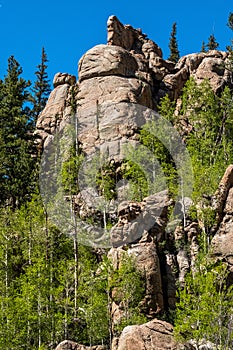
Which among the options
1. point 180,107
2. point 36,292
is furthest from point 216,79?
point 36,292

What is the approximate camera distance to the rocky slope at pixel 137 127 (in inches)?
1271

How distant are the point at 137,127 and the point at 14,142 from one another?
11.2 m

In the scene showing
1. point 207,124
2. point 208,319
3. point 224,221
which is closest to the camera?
point 208,319

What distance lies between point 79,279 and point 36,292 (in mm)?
4132

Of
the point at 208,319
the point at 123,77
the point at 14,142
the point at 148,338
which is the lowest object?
the point at 148,338

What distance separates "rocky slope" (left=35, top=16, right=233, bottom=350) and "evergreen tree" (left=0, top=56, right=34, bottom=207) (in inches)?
142

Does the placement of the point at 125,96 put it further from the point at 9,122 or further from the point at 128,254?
the point at 128,254

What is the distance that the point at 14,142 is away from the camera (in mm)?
48406

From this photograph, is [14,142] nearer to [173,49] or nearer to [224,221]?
[224,221]

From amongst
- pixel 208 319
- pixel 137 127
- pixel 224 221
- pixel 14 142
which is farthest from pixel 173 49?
pixel 208 319

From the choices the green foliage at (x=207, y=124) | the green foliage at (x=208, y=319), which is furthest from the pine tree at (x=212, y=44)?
the green foliage at (x=208, y=319)

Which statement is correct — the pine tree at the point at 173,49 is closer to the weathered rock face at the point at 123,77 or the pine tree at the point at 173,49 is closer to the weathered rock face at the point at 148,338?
the weathered rock face at the point at 123,77

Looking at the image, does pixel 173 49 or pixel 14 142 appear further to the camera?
pixel 173 49

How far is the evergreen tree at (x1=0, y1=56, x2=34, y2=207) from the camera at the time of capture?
148ft
